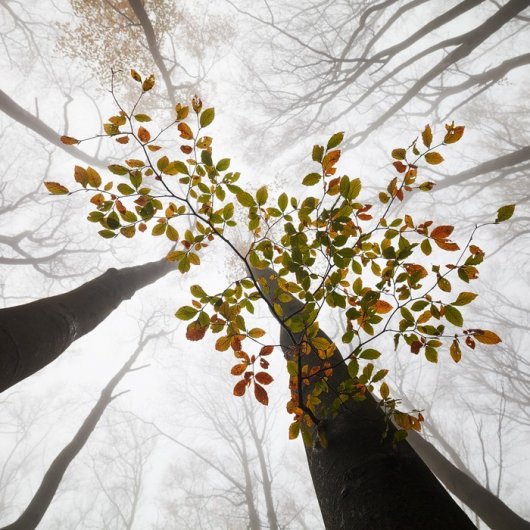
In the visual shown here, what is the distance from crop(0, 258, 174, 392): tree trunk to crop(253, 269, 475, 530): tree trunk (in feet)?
4.44

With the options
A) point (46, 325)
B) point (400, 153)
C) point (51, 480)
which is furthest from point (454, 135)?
point (51, 480)

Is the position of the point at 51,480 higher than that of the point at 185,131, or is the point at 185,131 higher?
the point at 51,480

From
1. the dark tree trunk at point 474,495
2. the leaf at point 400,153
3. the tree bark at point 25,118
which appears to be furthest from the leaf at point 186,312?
the tree bark at point 25,118

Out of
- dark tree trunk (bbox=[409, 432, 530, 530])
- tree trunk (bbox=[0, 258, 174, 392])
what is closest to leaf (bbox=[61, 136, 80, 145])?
tree trunk (bbox=[0, 258, 174, 392])

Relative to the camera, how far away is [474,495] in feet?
11.3

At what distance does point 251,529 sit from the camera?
29.2ft

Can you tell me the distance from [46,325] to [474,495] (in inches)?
185

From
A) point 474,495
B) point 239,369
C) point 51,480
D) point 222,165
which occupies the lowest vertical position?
point 474,495

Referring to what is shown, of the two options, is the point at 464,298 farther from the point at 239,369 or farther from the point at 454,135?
Answer: the point at 239,369

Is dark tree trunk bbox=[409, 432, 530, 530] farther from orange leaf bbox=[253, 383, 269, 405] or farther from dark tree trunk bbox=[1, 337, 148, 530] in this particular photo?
dark tree trunk bbox=[1, 337, 148, 530]

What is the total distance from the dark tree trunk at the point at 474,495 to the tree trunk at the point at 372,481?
334cm

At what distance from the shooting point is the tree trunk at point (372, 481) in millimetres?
861

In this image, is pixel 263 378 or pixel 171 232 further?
pixel 171 232

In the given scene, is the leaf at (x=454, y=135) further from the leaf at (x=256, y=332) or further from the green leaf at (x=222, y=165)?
the leaf at (x=256, y=332)
